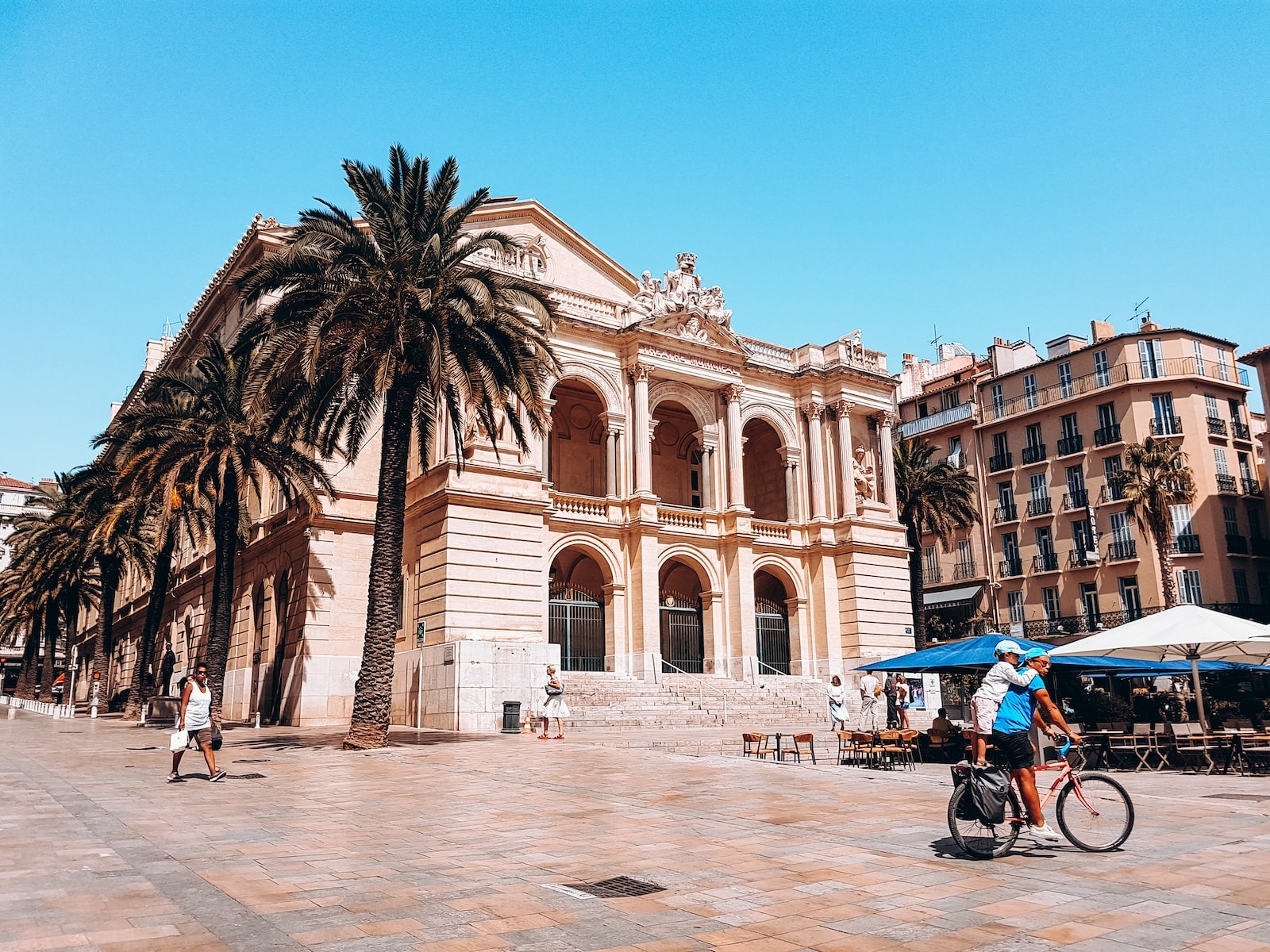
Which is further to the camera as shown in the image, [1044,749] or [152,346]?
[152,346]

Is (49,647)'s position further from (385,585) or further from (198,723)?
(198,723)

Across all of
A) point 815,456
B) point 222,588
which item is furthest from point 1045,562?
point 222,588

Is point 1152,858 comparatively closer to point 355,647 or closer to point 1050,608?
point 355,647

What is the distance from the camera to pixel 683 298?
3822 centimetres

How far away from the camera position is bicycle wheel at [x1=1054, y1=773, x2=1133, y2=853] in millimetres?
8508

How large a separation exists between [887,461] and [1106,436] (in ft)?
47.4

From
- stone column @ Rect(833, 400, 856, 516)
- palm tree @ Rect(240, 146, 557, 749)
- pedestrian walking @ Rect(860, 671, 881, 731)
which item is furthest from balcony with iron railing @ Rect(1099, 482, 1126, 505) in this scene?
palm tree @ Rect(240, 146, 557, 749)

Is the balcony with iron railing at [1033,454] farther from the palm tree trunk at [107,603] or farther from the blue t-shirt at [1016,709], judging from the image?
the blue t-shirt at [1016,709]

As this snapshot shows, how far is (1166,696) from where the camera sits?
94.8 feet

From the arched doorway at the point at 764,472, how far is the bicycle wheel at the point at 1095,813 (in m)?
33.7

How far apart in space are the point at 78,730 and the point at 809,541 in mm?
26380

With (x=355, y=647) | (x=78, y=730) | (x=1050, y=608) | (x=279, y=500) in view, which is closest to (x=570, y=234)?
(x=279, y=500)

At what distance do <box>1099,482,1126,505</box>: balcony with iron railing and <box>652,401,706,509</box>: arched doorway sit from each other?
2046cm

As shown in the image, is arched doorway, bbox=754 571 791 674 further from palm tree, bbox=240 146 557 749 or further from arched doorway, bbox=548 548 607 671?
palm tree, bbox=240 146 557 749
